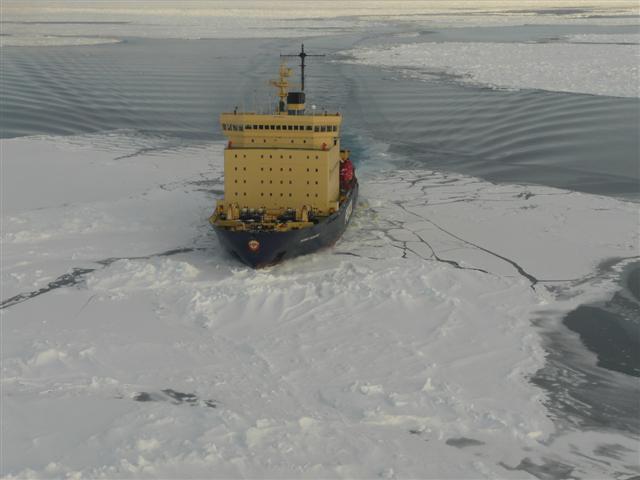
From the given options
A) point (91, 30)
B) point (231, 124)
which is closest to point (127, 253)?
point (231, 124)

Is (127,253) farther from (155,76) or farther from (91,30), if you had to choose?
(91,30)

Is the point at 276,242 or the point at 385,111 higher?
the point at 385,111

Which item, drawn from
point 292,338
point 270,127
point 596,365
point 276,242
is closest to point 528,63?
point 270,127

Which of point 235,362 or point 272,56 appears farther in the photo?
point 272,56

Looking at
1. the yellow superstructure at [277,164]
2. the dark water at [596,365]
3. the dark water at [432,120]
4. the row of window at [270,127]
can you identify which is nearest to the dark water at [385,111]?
the dark water at [432,120]

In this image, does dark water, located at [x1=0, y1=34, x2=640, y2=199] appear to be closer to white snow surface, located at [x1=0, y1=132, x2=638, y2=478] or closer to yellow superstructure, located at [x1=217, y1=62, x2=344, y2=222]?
white snow surface, located at [x1=0, y1=132, x2=638, y2=478]

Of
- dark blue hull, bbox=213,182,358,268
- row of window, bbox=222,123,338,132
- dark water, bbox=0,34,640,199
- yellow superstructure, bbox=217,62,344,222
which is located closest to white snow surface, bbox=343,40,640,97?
dark water, bbox=0,34,640,199

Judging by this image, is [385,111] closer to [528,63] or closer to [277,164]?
[528,63]
